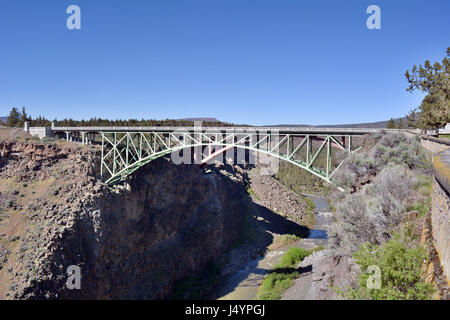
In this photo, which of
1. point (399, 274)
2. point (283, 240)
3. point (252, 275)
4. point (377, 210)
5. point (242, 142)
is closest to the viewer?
point (399, 274)

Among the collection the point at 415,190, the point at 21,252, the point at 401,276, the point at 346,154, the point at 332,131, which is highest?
the point at 332,131

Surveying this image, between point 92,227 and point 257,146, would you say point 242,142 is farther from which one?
point 92,227

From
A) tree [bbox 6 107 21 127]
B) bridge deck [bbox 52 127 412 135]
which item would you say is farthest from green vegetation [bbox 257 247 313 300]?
tree [bbox 6 107 21 127]

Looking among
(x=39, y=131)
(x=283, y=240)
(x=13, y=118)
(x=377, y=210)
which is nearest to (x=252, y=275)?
(x=283, y=240)

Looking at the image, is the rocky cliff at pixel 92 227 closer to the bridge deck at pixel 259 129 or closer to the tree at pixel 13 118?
the bridge deck at pixel 259 129

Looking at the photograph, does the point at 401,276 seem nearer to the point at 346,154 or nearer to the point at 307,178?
the point at 346,154

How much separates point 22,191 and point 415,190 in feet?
85.9

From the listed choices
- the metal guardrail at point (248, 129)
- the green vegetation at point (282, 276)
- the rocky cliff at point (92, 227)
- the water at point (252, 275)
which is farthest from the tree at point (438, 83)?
the rocky cliff at point (92, 227)

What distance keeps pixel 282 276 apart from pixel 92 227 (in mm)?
17043

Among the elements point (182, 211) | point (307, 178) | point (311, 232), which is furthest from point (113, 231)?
point (307, 178)

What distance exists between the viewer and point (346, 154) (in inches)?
730

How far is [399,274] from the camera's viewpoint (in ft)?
24.1

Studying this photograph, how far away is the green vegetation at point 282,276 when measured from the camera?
80.7ft

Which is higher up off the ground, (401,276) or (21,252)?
(401,276)
